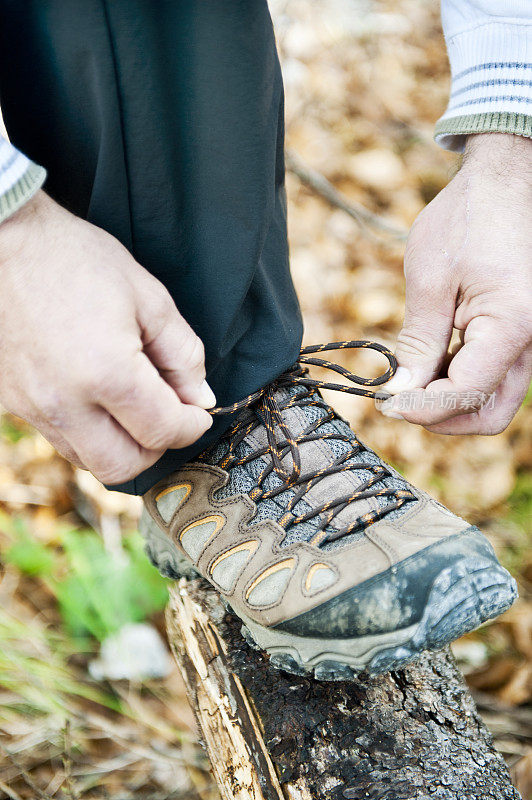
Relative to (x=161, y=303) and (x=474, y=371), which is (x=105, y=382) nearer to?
(x=161, y=303)

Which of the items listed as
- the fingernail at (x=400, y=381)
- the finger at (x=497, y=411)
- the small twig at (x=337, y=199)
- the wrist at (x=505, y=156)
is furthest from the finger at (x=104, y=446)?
the small twig at (x=337, y=199)

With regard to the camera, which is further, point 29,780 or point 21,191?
point 29,780

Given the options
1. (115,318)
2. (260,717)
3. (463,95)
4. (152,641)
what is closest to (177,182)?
(115,318)

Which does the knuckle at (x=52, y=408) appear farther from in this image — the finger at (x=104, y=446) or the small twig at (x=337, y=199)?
the small twig at (x=337, y=199)

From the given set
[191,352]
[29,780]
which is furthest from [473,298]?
[29,780]

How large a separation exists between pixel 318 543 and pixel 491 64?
720 mm

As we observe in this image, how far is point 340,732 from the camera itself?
793 mm

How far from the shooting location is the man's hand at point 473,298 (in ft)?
2.64

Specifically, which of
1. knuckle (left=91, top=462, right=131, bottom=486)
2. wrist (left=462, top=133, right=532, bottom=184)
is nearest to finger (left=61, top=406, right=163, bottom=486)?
knuckle (left=91, top=462, right=131, bottom=486)

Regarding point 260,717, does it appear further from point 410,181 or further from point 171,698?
point 410,181

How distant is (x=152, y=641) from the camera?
1.47 metres

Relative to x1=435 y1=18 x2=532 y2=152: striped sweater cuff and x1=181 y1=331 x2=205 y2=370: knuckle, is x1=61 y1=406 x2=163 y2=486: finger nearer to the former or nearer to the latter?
x1=181 y1=331 x2=205 y2=370: knuckle

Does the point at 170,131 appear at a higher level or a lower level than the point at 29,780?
higher

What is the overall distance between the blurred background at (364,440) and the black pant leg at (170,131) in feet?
2.74
